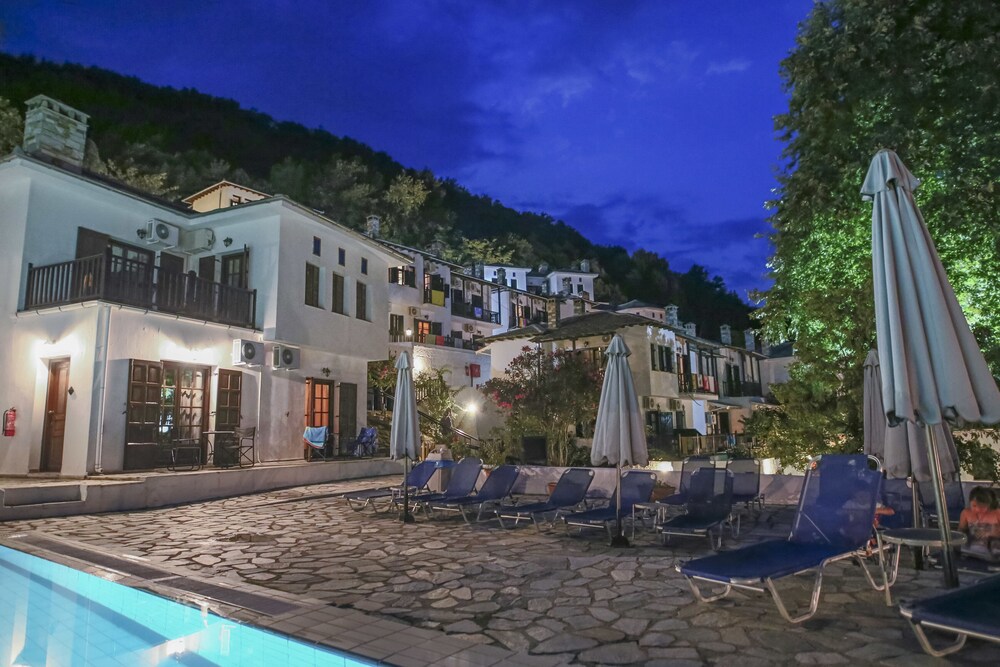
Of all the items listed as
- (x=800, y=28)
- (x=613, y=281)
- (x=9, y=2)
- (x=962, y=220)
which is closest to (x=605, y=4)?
(x=613, y=281)

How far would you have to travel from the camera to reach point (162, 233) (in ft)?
52.6

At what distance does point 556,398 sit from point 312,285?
8.27m

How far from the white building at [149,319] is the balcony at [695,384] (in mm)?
17419

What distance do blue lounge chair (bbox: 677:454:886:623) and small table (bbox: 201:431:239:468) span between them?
13135 mm

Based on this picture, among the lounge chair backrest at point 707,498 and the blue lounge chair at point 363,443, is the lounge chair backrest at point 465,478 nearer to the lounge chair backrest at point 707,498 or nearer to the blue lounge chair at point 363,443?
the lounge chair backrest at point 707,498

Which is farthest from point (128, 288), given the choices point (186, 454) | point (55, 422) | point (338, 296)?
point (338, 296)

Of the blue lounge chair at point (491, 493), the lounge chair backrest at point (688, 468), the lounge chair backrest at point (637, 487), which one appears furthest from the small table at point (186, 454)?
the lounge chair backrest at point (688, 468)

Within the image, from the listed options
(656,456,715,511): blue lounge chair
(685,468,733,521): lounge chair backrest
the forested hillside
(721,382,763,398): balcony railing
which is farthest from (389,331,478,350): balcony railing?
(685,468,733,521): lounge chair backrest

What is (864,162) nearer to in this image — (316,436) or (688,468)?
(688,468)

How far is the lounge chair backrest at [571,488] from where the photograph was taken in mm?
8766

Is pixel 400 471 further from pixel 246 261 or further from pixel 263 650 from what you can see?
pixel 263 650

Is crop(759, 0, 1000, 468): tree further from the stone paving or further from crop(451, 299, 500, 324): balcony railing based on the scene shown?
crop(451, 299, 500, 324): balcony railing

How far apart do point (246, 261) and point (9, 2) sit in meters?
55.7

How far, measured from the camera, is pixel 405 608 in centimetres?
484
